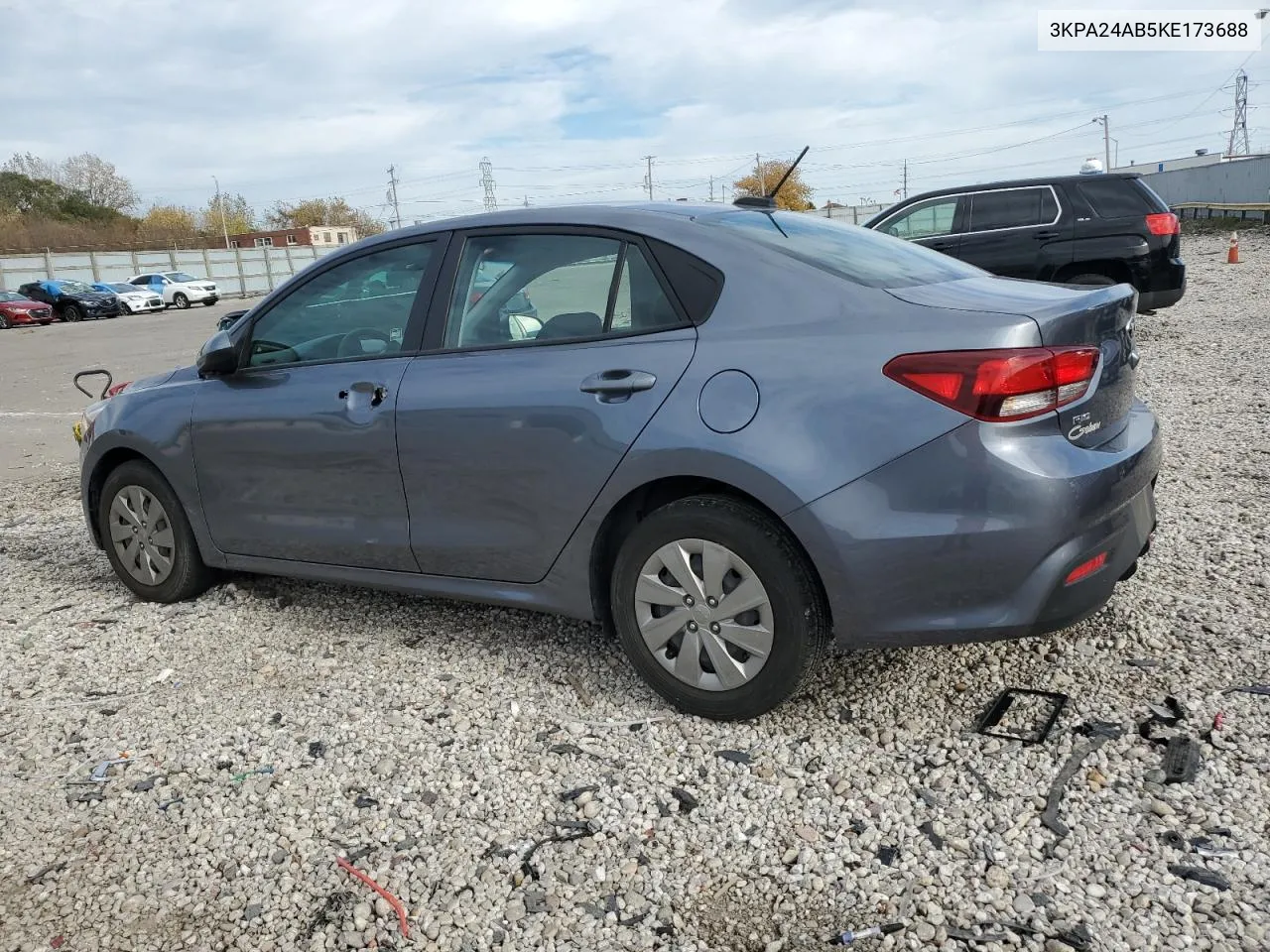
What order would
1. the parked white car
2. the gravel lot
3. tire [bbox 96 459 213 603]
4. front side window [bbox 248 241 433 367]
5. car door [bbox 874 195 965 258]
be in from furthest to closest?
the parked white car, car door [bbox 874 195 965 258], tire [bbox 96 459 213 603], front side window [bbox 248 241 433 367], the gravel lot

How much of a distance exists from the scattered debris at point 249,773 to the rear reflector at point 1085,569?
2429mm

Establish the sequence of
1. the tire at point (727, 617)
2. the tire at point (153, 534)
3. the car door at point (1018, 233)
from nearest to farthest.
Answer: the tire at point (727, 617) < the tire at point (153, 534) < the car door at point (1018, 233)

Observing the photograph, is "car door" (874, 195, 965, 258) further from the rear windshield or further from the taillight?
the taillight

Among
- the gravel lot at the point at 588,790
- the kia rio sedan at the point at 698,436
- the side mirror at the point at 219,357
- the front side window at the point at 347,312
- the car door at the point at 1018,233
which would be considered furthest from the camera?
the car door at the point at 1018,233

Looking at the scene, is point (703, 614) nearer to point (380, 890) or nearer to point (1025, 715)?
point (1025, 715)

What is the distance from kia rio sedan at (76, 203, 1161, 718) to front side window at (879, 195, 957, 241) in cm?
798

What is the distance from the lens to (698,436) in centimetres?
302

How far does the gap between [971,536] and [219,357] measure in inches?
121

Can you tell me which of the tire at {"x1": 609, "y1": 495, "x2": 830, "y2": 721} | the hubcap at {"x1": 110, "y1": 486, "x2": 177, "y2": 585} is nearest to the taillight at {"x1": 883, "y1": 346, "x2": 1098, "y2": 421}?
the tire at {"x1": 609, "y1": 495, "x2": 830, "y2": 721}

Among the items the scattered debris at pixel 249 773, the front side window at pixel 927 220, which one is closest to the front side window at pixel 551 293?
the scattered debris at pixel 249 773

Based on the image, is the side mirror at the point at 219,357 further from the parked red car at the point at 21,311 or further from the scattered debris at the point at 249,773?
the parked red car at the point at 21,311

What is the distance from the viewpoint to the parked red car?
33188 mm

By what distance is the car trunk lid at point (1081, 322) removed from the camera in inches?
112

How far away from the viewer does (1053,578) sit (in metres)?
2.78
